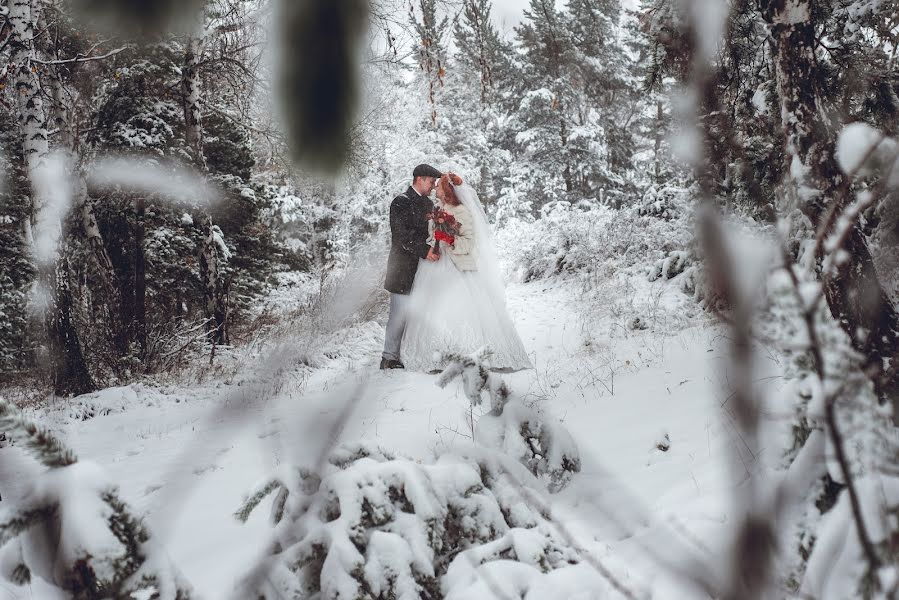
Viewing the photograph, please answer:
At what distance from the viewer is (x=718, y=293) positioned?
0.38 meters

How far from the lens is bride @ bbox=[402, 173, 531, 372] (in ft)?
16.1

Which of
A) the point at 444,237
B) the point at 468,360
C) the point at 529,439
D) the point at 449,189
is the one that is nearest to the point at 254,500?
the point at 468,360

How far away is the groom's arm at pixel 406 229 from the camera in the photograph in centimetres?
507

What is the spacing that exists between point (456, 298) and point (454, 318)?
200mm

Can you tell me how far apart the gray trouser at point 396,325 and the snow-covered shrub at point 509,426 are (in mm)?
3493

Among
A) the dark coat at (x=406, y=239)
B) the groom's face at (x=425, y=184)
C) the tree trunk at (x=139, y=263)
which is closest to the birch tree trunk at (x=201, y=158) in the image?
the tree trunk at (x=139, y=263)

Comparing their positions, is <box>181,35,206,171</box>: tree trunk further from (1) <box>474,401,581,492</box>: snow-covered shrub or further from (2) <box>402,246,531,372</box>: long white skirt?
(1) <box>474,401,581,492</box>: snow-covered shrub

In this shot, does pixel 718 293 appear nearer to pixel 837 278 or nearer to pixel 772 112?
pixel 837 278

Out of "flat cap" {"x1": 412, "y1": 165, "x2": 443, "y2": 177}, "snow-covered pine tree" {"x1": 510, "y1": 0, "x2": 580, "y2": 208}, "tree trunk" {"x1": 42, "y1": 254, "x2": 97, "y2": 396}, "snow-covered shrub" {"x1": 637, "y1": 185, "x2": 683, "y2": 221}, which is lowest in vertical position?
"tree trunk" {"x1": 42, "y1": 254, "x2": 97, "y2": 396}

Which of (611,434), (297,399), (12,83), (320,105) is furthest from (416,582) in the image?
(12,83)

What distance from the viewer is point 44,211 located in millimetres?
4953

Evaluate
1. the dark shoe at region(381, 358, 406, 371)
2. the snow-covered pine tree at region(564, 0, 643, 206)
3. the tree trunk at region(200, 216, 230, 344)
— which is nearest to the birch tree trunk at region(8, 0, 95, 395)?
the tree trunk at region(200, 216, 230, 344)

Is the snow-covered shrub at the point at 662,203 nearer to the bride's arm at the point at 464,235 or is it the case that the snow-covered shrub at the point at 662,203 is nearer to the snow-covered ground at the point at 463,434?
the snow-covered ground at the point at 463,434

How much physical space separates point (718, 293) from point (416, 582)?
95cm
